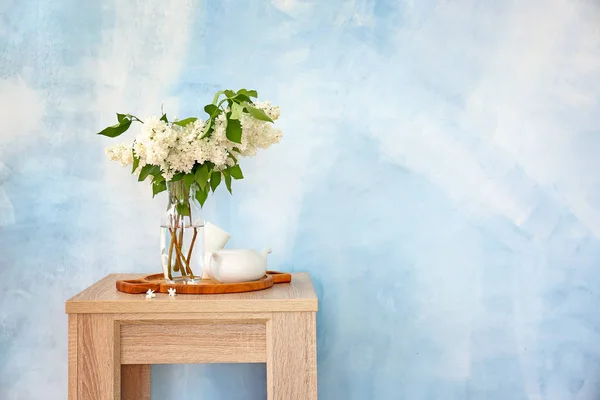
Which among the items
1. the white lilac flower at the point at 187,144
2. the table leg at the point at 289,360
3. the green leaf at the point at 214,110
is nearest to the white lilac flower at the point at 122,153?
the white lilac flower at the point at 187,144

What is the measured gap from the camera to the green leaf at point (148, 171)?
1570 mm

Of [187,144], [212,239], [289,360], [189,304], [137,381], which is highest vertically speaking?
[187,144]

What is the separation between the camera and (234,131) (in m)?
1.48

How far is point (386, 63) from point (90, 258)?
110 centimetres

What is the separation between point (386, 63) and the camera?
1.96 meters

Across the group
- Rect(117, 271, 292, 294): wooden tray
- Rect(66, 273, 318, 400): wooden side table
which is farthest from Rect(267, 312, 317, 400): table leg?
Rect(117, 271, 292, 294): wooden tray

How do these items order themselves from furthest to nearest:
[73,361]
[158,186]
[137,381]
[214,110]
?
1. [137,381]
2. [158,186]
3. [214,110]
4. [73,361]

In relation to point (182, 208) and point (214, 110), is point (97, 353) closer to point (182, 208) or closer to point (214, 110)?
point (182, 208)

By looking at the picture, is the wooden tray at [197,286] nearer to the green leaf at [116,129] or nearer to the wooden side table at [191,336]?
the wooden side table at [191,336]

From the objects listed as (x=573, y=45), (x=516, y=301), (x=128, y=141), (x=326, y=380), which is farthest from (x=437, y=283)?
(x=128, y=141)

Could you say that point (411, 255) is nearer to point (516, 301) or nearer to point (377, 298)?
point (377, 298)

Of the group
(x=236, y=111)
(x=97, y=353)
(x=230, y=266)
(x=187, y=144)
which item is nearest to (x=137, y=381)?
(x=97, y=353)

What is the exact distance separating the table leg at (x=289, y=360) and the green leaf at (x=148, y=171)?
0.47 metres

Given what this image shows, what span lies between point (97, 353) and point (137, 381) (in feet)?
1.52
